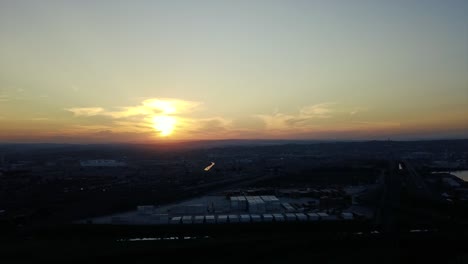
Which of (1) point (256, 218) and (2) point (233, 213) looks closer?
(1) point (256, 218)

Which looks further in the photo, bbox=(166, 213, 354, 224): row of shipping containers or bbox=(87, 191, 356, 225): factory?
bbox=(87, 191, 356, 225): factory

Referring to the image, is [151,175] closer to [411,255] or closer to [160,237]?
[160,237]

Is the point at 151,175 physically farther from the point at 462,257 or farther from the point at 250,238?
the point at 462,257

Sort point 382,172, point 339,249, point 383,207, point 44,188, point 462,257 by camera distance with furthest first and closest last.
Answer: point 382,172
point 44,188
point 383,207
point 339,249
point 462,257

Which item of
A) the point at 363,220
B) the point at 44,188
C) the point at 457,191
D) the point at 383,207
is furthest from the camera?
the point at 44,188

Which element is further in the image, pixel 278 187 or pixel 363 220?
pixel 278 187

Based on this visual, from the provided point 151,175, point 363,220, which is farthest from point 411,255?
point 151,175

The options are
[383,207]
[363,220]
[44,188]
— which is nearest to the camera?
[363,220]

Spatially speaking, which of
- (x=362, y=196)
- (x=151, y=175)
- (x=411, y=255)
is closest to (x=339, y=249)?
(x=411, y=255)

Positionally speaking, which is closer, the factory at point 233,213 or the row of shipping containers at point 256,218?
the row of shipping containers at point 256,218
